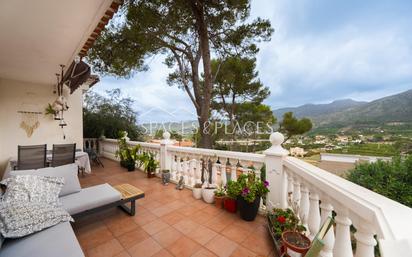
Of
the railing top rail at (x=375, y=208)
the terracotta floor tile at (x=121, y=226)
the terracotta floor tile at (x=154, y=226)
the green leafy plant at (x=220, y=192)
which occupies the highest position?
the railing top rail at (x=375, y=208)

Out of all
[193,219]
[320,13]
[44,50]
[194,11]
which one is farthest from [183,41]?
[193,219]

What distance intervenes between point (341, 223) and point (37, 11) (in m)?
3.66

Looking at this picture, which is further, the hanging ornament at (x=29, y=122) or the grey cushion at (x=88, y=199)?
the hanging ornament at (x=29, y=122)

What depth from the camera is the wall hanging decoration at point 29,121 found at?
16.0 ft

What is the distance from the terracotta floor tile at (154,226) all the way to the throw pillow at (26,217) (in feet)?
2.90

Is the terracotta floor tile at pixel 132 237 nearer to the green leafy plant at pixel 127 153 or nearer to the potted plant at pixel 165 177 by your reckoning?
the potted plant at pixel 165 177

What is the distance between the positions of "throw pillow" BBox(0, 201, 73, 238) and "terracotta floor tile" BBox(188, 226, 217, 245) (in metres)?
1.36

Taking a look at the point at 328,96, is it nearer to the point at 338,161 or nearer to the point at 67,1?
the point at 338,161

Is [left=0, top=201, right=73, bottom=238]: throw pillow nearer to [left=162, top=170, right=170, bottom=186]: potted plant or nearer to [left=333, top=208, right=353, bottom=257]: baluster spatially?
[left=162, top=170, right=170, bottom=186]: potted plant

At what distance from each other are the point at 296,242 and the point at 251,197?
811 mm

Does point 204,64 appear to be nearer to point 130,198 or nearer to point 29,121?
point 130,198

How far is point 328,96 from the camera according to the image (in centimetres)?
1256

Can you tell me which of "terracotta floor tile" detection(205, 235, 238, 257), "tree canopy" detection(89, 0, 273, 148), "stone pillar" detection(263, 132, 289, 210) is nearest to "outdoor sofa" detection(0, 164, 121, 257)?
"terracotta floor tile" detection(205, 235, 238, 257)

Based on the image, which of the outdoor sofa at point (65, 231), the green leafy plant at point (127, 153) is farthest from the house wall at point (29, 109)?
the outdoor sofa at point (65, 231)
